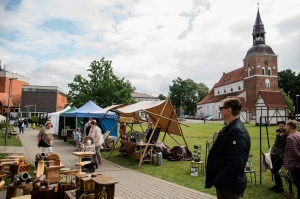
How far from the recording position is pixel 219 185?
3174 millimetres

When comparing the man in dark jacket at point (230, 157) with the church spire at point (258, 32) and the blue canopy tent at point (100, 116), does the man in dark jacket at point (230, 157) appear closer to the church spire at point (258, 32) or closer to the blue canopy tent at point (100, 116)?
the blue canopy tent at point (100, 116)

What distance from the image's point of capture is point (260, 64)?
203 feet

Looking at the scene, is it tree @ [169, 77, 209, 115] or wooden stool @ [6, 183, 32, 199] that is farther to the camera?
tree @ [169, 77, 209, 115]

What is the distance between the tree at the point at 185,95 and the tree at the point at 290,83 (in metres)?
33.5

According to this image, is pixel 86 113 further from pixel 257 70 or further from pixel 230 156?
pixel 257 70

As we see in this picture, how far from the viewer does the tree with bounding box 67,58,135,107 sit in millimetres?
38000

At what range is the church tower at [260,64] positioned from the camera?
61.4 m

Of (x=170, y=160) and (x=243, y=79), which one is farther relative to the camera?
(x=243, y=79)

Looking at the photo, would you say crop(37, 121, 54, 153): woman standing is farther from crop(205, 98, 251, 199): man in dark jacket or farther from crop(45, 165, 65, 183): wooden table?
crop(205, 98, 251, 199): man in dark jacket

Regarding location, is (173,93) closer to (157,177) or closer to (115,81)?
(115,81)

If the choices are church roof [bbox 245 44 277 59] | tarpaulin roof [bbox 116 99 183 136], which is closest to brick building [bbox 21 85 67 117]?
church roof [bbox 245 44 277 59]

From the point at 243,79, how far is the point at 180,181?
66.4 metres

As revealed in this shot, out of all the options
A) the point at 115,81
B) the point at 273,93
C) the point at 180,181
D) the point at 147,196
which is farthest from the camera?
the point at 273,93

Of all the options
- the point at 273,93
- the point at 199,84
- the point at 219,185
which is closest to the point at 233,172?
the point at 219,185
